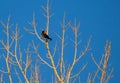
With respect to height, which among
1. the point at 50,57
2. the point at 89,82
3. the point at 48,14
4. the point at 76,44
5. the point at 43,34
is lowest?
the point at 89,82

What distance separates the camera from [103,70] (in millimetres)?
3645

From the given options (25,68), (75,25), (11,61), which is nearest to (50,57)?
(25,68)

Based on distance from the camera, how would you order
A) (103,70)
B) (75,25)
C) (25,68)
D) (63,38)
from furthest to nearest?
(75,25)
(63,38)
(25,68)
(103,70)

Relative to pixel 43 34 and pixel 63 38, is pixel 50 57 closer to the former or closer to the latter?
pixel 63 38

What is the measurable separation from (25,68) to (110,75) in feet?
5.03

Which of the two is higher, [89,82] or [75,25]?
[75,25]

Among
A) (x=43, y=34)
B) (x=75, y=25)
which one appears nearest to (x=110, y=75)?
(x=75, y=25)

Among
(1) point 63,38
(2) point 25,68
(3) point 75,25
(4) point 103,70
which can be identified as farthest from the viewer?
(3) point 75,25

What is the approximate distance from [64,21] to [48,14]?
368 mm

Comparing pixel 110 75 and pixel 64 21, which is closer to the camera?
pixel 110 75

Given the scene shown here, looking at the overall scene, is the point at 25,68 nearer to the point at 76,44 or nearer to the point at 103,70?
the point at 76,44

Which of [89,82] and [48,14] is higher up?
[48,14]

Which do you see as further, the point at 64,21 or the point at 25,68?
the point at 64,21

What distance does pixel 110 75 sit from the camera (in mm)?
4184
